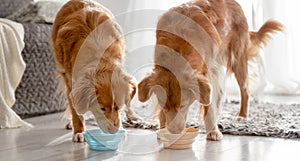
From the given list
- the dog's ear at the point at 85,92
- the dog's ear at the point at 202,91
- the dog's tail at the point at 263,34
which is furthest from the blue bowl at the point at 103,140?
the dog's tail at the point at 263,34

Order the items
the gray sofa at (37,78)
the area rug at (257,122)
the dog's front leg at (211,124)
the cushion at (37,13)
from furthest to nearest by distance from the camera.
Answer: the cushion at (37,13) → the gray sofa at (37,78) → the area rug at (257,122) → the dog's front leg at (211,124)

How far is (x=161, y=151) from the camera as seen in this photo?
2914 millimetres

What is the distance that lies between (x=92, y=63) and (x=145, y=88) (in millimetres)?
300

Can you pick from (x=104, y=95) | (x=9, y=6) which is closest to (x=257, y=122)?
(x=104, y=95)

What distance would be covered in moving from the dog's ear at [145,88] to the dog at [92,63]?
0.13ft

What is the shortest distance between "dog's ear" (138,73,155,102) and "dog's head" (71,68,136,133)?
8 cm

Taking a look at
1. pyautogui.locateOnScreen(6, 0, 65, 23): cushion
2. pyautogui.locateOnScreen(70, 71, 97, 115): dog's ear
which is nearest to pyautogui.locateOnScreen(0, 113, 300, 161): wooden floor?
pyautogui.locateOnScreen(70, 71, 97, 115): dog's ear

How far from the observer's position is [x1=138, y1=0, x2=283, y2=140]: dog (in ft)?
9.22

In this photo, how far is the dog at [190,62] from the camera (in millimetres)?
2811

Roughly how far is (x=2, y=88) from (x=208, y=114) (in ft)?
4.77

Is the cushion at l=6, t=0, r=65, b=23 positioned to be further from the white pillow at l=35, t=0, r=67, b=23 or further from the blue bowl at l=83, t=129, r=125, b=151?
the blue bowl at l=83, t=129, r=125, b=151

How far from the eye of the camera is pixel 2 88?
12.3 feet

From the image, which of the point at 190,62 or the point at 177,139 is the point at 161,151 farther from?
the point at 190,62

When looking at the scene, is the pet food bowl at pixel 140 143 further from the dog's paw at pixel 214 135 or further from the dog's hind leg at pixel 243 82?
the dog's hind leg at pixel 243 82
